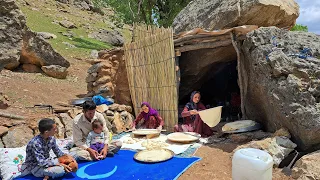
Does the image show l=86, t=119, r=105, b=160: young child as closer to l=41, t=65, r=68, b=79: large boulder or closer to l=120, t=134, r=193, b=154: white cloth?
l=120, t=134, r=193, b=154: white cloth

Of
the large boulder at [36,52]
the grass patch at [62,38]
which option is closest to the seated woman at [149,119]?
the large boulder at [36,52]

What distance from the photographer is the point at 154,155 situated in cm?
422

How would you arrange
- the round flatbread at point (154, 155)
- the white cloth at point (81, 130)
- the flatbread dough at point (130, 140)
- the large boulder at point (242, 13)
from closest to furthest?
the round flatbread at point (154, 155)
the white cloth at point (81, 130)
the flatbread dough at point (130, 140)
the large boulder at point (242, 13)

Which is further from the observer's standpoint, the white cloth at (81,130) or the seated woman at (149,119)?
the seated woman at (149,119)

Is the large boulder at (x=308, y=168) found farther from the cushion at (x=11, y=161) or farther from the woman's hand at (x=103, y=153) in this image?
the cushion at (x=11, y=161)

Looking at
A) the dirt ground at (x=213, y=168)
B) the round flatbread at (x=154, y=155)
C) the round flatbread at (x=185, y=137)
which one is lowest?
the dirt ground at (x=213, y=168)

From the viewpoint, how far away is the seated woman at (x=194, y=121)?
5441mm

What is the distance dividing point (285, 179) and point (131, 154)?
2.34 meters

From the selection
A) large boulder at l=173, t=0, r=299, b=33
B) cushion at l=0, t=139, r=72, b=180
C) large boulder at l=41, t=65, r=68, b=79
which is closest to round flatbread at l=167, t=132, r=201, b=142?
cushion at l=0, t=139, r=72, b=180

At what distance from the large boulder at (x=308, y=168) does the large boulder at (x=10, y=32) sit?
752 cm

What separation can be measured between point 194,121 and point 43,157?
307 cm

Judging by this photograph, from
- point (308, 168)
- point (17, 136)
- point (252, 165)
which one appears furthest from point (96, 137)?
point (308, 168)

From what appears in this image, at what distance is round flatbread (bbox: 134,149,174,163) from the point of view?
4055mm

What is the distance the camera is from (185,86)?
25.3ft
